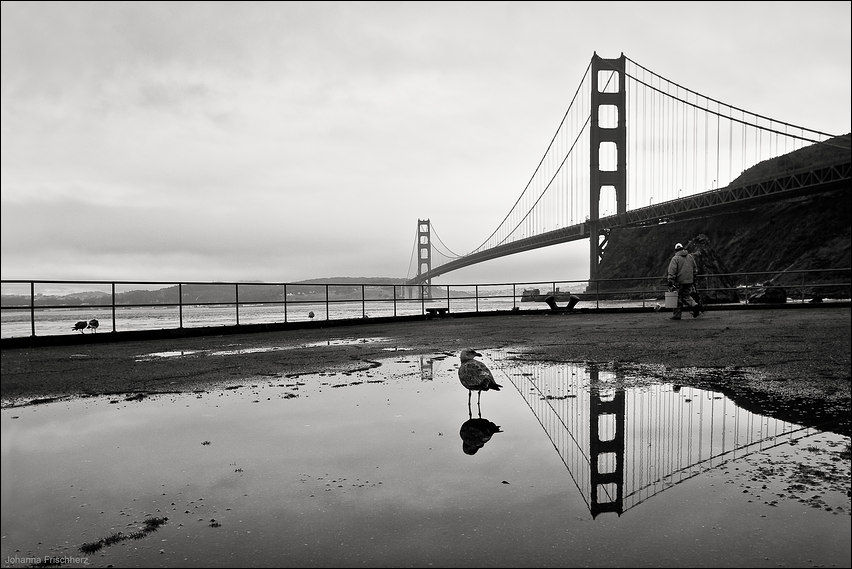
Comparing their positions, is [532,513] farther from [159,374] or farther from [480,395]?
[159,374]

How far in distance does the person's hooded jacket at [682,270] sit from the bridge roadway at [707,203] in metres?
36.9

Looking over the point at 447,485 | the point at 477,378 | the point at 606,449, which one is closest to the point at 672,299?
the point at 477,378

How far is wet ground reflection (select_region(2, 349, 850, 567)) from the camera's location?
2.36 m

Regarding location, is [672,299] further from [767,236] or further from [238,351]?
[767,236]

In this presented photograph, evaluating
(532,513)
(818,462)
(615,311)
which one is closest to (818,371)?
(818,462)

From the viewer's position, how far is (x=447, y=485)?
3.08m

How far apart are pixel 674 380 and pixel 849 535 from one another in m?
3.60

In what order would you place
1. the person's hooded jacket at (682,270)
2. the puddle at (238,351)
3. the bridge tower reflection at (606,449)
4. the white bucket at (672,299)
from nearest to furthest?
the bridge tower reflection at (606,449)
the puddle at (238,351)
the person's hooded jacket at (682,270)
the white bucket at (672,299)

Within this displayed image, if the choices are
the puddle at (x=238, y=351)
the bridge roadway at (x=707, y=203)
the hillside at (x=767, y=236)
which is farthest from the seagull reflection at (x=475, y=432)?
the bridge roadway at (x=707, y=203)

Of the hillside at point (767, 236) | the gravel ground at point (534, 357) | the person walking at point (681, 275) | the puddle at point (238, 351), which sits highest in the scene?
the hillside at point (767, 236)

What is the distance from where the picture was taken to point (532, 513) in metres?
2.69

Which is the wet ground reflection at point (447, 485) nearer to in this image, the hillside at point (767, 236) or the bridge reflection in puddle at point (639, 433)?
the bridge reflection in puddle at point (639, 433)

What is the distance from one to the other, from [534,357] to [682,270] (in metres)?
7.70

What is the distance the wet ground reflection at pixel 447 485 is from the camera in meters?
2.36
